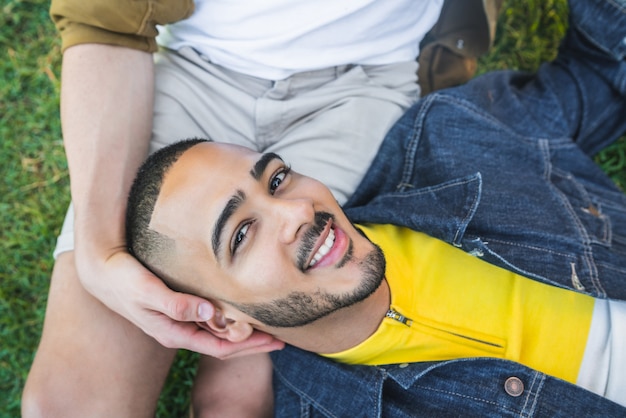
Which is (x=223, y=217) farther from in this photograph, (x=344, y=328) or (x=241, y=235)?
(x=344, y=328)

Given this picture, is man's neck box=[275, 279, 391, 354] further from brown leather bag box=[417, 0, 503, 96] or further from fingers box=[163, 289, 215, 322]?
brown leather bag box=[417, 0, 503, 96]

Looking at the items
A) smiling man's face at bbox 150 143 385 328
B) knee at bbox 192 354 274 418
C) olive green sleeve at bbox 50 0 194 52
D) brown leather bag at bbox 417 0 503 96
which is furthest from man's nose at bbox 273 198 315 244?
brown leather bag at bbox 417 0 503 96

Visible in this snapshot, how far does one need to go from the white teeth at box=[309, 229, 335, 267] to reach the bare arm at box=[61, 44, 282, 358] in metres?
0.40

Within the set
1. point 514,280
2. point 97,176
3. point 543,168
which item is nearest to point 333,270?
point 514,280

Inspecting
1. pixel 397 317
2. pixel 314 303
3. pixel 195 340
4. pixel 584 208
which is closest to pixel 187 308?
pixel 195 340

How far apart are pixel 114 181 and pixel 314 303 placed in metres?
0.93

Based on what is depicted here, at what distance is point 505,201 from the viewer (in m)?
2.27

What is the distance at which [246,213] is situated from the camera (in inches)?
74.4

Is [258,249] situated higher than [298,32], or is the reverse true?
[298,32]

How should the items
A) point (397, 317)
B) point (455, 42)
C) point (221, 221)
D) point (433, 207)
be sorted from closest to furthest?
point (221, 221) → point (397, 317) → point (433, 207) → point (455, 42)

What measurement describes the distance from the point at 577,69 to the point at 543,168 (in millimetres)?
601

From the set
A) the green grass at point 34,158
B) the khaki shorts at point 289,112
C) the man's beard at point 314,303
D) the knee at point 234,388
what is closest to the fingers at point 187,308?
the man's beard at point 314,303

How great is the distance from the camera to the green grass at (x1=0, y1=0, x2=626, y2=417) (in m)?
3.01

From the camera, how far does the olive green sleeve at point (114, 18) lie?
6.95ft
